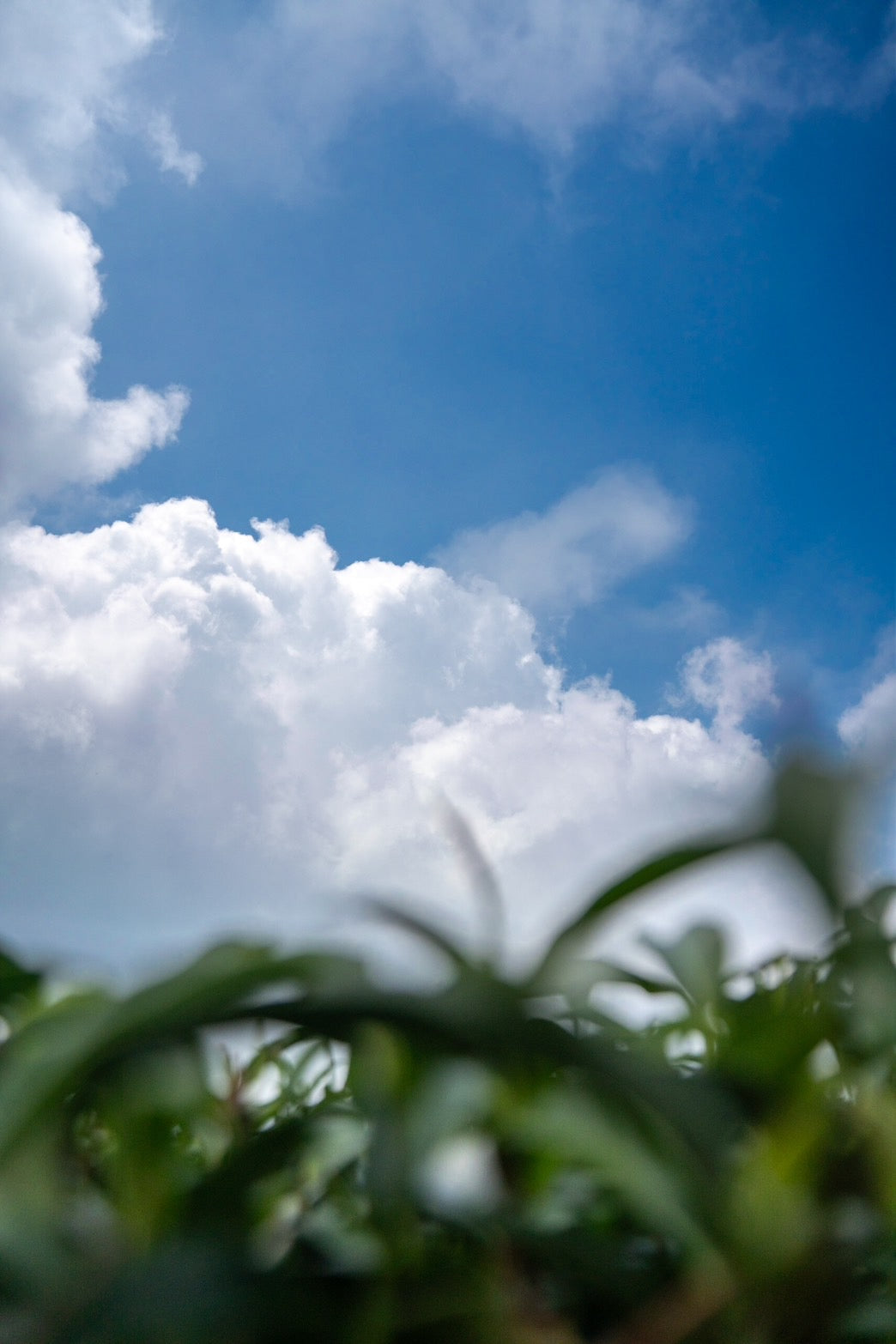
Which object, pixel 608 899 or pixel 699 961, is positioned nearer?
pixel 608 899

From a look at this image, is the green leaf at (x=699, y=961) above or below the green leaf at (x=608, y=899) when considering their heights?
above

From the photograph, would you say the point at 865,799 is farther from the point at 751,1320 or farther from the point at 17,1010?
the point at 17,1010

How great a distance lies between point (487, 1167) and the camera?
197 mm

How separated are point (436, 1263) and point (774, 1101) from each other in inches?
2.5

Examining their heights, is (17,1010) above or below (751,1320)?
above

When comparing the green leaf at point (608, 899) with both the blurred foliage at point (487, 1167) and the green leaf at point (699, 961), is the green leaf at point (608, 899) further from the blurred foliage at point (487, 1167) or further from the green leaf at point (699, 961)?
the green leaf at point (699, 961)

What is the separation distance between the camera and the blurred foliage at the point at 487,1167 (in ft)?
0.44

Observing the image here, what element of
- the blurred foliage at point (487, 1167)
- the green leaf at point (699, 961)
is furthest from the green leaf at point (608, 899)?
the green leaf at point (699, 961)

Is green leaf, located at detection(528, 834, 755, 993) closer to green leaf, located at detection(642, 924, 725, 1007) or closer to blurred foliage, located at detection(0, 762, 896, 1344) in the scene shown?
blurred foliage, located at detection(0, 762, 896, 1344)

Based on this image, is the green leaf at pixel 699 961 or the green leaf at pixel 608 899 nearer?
the green leaf at pixel 608 899

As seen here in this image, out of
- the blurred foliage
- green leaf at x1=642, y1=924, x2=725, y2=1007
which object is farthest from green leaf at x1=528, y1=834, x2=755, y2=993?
green leaf at x1=642, y1=924, x2=725, y2=1007

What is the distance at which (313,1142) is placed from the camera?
0.20 meters

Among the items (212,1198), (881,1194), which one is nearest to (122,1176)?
(212,1198)

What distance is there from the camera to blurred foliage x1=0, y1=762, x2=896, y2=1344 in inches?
5.2
